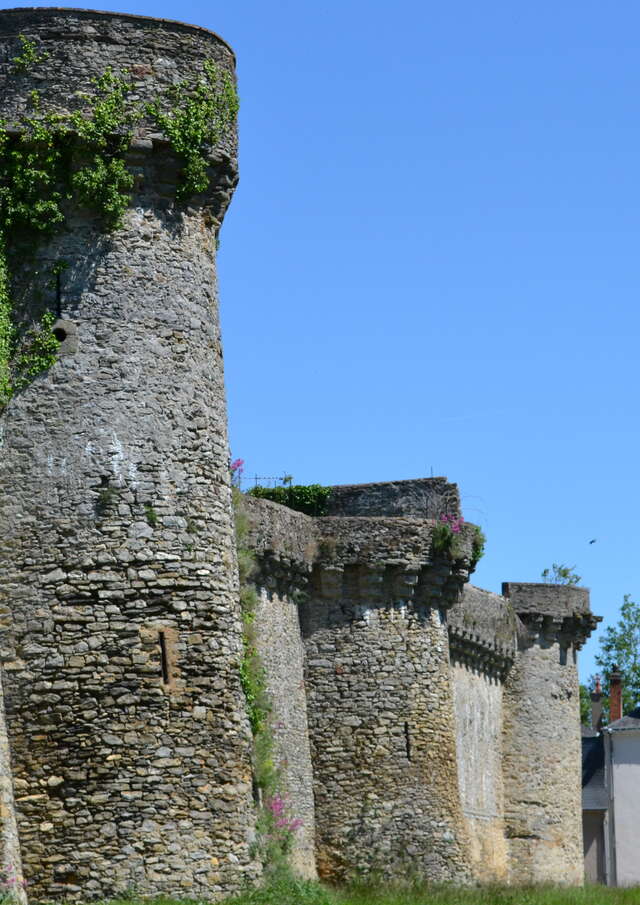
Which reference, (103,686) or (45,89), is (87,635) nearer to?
(103,686)

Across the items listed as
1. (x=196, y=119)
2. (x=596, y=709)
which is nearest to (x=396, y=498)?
(x=196, y=119)

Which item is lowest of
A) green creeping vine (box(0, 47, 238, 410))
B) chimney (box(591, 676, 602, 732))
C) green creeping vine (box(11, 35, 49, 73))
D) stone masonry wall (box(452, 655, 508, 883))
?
stone masonry wall (box(452, 655, 508, 883))

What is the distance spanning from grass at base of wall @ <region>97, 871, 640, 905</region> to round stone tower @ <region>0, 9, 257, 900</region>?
14.3 inches

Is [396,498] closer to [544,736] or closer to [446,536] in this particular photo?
[446,536]

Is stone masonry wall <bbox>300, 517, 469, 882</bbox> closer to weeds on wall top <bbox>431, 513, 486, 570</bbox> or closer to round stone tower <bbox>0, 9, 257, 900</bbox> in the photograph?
weeds on wall top <bbox>431, 513, 486, 570</bbox>

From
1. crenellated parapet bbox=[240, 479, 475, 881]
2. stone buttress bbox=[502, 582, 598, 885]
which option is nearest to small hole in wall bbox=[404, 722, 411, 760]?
crenellated parapet bbox=[240, 479, 475, 881]

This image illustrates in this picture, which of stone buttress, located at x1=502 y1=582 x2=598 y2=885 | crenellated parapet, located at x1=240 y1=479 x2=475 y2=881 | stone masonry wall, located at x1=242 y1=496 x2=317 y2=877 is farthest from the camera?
stone buttress, located at x1=502 y1=582 x2=598 y2=885

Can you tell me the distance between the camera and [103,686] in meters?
22.4

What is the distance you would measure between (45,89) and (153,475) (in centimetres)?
462

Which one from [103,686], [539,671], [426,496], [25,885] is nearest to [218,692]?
[103,686]

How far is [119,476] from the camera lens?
23.1 metres

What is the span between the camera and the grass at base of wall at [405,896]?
22.6 m

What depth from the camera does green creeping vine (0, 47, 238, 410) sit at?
76.6 ft

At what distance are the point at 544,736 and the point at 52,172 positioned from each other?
Result: 68.8 feet
